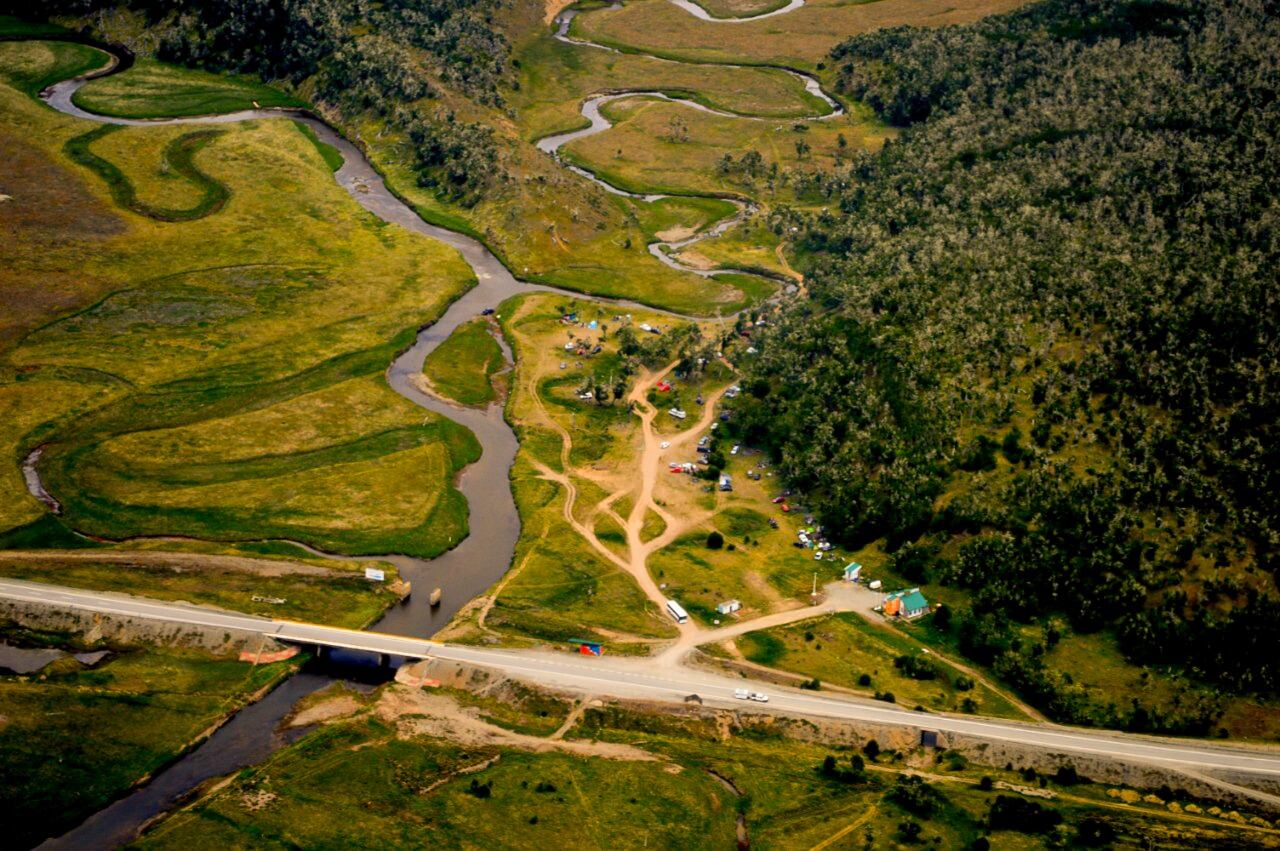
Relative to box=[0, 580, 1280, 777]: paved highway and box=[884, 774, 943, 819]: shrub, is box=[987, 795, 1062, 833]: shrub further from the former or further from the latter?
box=[0, 580, 1280, 777]: paved highway

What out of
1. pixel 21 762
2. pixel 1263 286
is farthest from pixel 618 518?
pixel 1263 286

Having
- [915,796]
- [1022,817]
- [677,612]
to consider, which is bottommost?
[677,612]

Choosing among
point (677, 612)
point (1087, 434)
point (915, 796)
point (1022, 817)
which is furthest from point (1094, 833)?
point (1087, 434)

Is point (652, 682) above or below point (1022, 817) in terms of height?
below

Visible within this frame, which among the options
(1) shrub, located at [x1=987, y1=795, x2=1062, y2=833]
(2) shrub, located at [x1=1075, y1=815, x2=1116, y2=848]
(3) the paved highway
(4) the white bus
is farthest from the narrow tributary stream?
(2) shrub, located at [x1=1075, y1=815, x2=1116, y2=848]

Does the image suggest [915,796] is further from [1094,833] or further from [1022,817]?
[1094,833]

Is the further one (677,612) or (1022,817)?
(677,612)

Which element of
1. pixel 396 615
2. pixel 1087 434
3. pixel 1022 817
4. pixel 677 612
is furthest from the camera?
pixel 1087 434
